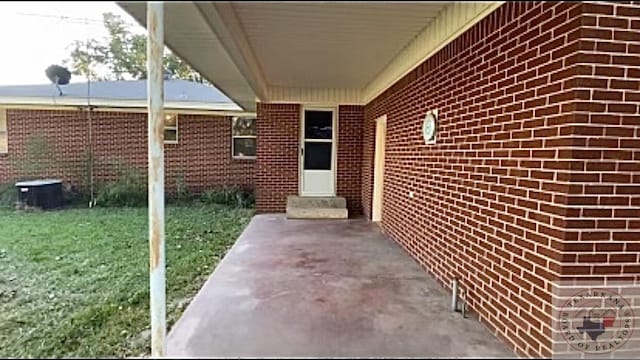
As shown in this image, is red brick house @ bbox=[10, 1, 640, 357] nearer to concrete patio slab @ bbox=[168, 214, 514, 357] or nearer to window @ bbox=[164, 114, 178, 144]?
concrete patio slab @ bbox=[168, 214, 514, 357]

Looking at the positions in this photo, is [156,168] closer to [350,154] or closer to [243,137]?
[350,154]

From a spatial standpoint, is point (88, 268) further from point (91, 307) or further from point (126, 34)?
point (126, 34)

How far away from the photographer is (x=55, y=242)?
755cm

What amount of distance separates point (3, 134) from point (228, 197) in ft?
21.5

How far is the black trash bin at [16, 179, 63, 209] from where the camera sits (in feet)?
36.0

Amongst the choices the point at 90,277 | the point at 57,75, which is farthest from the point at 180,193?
the point at 90,277

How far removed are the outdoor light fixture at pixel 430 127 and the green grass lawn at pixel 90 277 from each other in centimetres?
327

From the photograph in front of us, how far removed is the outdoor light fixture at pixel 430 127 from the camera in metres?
4.99

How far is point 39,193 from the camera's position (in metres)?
11.1

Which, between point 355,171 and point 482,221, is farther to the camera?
point 355,171

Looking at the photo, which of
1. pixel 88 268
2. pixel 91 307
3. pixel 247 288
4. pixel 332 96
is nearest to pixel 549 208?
pixel 247 288

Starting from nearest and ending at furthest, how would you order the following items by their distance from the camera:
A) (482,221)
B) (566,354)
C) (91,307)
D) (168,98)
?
(566,354) < (482,221) < (91,307) < (168,98)

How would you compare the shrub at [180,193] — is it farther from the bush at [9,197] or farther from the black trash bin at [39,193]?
the bush at [9,197]

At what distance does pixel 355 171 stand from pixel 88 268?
5804 mm
